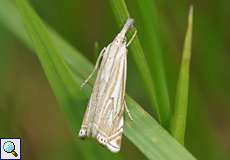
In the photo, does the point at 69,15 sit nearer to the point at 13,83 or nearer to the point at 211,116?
the point at 13,83

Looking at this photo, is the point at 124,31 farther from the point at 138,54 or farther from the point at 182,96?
the point at 182,96

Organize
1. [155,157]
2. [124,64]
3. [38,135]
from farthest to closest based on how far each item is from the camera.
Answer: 1. [38,135]
2. [124,64]
3. [155,157]

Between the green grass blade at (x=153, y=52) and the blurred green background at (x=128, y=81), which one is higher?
the green grass blade at (x=153, y=52)

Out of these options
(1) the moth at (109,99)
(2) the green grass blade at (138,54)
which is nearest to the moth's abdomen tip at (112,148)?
(1) the moth at (109,99)

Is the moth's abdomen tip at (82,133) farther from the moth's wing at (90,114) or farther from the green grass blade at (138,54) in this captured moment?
the green grass blade at (138,54)

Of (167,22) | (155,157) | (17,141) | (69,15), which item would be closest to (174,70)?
(167,22)
